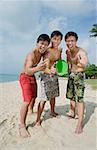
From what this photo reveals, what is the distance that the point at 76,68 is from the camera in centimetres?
568

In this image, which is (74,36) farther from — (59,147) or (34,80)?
(59,147)

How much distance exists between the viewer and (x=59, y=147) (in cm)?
477

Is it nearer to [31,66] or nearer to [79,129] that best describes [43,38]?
[31,66]

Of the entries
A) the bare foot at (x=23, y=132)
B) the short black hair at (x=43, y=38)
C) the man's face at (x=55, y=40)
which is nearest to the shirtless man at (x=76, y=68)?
the man's face at (x=55, y=40)

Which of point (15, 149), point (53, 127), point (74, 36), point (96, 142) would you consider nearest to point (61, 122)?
point (53, 127)

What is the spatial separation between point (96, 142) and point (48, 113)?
5.63 ft

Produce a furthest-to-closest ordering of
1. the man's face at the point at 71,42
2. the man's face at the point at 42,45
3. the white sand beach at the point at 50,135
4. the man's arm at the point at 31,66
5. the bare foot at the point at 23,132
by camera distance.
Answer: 1. the man's face at the point at 71,42
2. the man's face at the point at 42,45
3. the bare foot at the point at 23,132
4. the man's arm at the point at 31,66
5. the white sand beach at the point at 50,135

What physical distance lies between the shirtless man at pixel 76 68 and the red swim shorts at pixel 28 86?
0.80m

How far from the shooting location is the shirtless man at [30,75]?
5.29 m

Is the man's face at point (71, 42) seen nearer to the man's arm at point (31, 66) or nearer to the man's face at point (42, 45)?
the man's face at point (42, 45)

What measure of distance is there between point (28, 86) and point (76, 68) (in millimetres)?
1023

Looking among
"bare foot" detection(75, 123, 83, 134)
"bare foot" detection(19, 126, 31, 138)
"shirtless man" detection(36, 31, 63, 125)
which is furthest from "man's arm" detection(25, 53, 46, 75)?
"bare foot" detection(75, 123, 83, 134)

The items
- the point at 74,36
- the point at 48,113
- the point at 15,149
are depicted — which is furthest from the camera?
the point at 48,113

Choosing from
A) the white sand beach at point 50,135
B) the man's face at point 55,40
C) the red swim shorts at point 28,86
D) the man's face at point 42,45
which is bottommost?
the white sand beach at point 50,135
